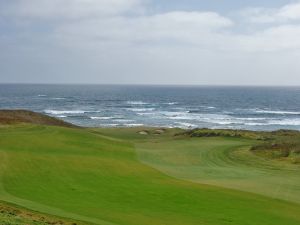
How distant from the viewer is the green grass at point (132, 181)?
1869 cm

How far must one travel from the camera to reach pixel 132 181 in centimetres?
2566

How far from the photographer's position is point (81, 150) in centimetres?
3709

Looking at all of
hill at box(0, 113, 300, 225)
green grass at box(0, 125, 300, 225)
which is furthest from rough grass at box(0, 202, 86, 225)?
green grass at box(0, 125, 300, 225)

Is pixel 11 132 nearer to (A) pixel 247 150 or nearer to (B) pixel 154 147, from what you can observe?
(B) pixel 154 147

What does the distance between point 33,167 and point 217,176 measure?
1130 cm

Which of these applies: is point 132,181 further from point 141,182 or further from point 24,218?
point 24,218

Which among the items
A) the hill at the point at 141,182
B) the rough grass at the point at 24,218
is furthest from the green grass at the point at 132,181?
the rough grass at the point at 24,218

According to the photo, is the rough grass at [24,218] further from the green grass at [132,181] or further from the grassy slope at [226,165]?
the grassy slope at [226,165]

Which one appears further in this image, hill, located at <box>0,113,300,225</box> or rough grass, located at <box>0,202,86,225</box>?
hill, located at <box>0,113,300,225</box>

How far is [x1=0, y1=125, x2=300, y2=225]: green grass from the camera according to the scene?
736 inches

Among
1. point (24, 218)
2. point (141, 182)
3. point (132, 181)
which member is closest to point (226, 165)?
point (141, 182)

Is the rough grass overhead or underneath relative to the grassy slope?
overhead

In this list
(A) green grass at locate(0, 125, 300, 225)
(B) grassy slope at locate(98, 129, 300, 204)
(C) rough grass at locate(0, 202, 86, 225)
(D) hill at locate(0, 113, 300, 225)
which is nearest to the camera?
(C) rough grass at locate(0, 202, 86, 225)

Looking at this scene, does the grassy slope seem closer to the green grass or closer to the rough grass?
the green grass
